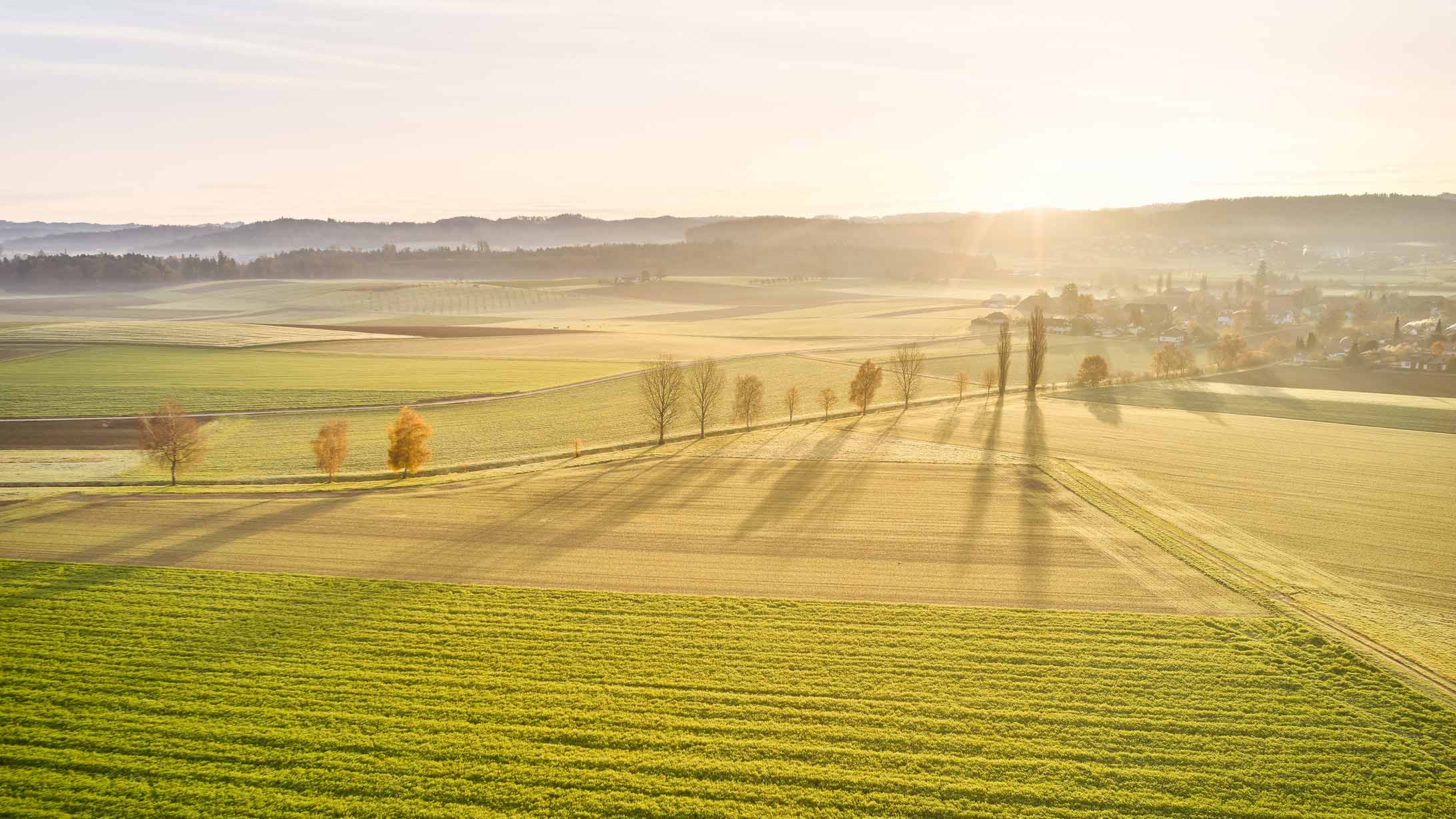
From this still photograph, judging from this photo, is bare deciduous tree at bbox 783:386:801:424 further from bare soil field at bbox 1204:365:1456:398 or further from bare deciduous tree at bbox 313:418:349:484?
bare soil field at bbox 1204:365:1456:398

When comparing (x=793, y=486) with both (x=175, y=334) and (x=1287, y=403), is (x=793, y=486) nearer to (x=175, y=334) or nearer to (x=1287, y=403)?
(x=1287, y=403)

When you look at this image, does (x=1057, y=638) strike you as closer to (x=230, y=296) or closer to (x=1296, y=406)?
(x=1296, y=406)

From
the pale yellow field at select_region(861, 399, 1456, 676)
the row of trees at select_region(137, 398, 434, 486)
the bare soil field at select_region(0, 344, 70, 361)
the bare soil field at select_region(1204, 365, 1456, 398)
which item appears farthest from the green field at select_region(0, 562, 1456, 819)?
the bare soil field at select_region(0, 344, 70, 361)

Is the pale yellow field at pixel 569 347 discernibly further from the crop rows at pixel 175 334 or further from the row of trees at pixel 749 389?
the row of trees at pixel 749 389

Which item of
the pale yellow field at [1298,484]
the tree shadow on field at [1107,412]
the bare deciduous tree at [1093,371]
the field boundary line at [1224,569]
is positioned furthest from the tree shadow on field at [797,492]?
→ the bare deciduous tree at [1093,371]

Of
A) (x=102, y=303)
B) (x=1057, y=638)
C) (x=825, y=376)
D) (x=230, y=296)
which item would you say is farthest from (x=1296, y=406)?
(x=102, y=303)

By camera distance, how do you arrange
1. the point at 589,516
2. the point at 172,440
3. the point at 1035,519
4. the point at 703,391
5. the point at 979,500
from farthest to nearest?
the point at 703,391, the point at 172,440, the point at 979,500, the point at 589,516, the point at 1035,519

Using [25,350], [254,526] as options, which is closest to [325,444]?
[254,526]
